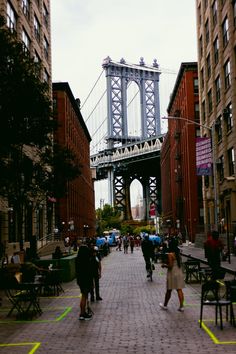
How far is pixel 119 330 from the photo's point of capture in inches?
432

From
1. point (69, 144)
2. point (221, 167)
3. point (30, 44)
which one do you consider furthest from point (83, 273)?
point (69, 144)

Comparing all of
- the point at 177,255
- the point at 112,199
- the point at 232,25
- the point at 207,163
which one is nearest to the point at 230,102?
the point at 232,25

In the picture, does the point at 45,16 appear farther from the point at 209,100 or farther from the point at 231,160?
the point at 231,160

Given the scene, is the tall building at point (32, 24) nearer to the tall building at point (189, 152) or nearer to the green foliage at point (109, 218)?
the tall building at point (189, 152)

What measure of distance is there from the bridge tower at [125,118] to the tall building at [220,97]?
284 ft

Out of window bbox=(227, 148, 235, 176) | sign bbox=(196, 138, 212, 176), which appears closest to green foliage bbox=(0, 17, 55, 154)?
sign bbox=(196, 138, 212, 176)

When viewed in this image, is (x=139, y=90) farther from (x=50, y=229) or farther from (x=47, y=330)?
(x=47, y=330)

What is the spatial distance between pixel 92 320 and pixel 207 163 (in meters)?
19.2

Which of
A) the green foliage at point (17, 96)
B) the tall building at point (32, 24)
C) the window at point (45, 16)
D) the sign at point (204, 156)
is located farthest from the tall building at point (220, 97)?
the window at point (45, 16)

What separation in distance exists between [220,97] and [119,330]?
37.1m

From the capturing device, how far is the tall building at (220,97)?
133ft

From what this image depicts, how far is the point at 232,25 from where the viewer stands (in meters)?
41.2

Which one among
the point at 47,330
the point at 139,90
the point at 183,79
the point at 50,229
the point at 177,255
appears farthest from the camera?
the point at 139,90

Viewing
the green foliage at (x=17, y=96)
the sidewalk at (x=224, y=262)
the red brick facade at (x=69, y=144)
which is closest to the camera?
the green foliage at (x=17, y=96)
